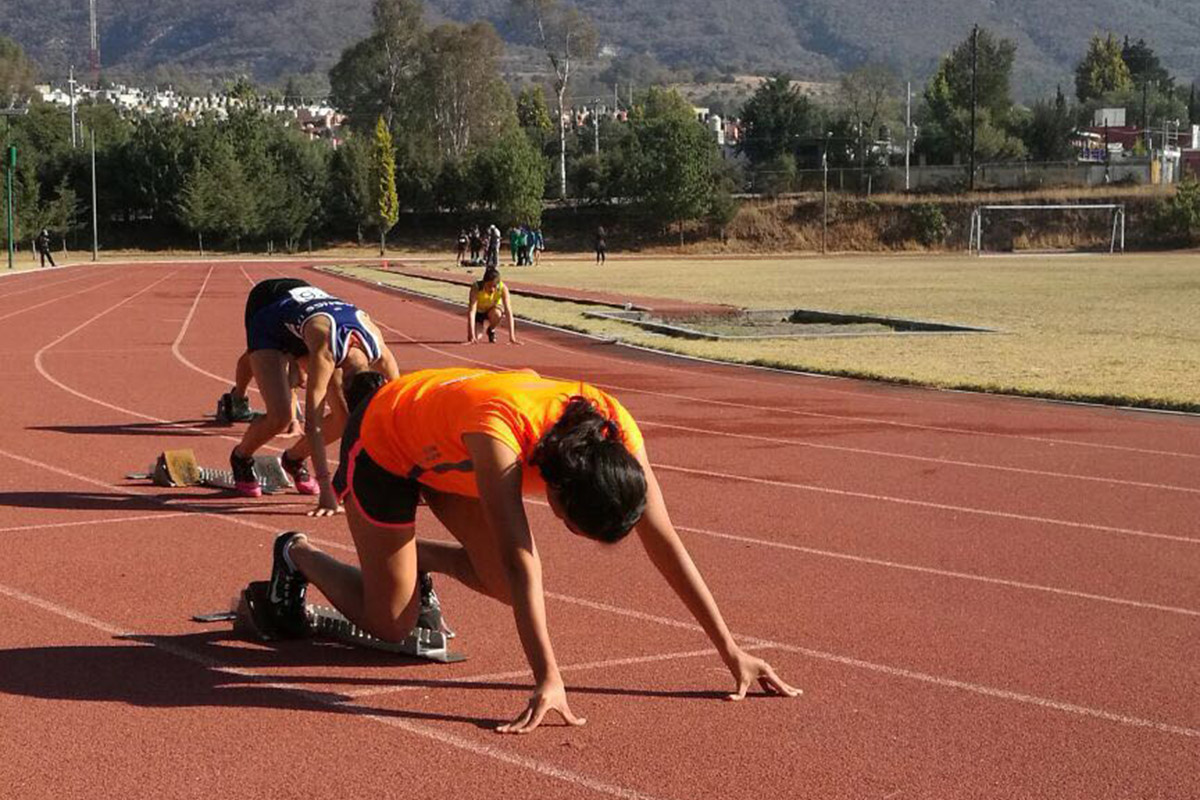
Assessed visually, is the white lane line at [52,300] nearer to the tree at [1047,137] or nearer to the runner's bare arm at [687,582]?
the runner's bare arm at [687,582]

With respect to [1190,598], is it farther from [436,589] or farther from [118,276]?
[118,276]

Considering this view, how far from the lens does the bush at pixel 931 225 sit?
83.4m

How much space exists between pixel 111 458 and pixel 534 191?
7426cm

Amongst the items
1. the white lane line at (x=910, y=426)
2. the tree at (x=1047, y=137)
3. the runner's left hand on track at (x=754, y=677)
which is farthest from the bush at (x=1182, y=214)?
the runner's left hand on track at (x=754, y=677)

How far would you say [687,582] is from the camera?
5309 mm

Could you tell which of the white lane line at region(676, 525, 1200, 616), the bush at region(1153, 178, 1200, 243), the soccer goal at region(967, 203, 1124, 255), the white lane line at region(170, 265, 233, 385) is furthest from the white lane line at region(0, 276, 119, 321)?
the bush at region(1153, 178, 1200, 243)

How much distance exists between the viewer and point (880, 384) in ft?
55.7

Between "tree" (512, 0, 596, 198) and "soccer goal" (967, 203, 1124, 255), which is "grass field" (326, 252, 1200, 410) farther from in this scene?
"tree" (512, 0, 596, 198)

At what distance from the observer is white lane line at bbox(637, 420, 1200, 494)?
10.7 m

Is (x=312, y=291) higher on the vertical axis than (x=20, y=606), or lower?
higher

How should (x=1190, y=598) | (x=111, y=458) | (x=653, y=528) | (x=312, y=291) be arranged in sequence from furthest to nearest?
(x=111, y=458), (x=312, y=291), (x=1190, y=598), (x=653, y=528)

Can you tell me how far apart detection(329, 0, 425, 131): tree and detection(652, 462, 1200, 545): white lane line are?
9215 cm

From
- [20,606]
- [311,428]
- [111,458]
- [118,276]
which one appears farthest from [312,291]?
[118,276]

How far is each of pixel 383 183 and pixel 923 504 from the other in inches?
2842
